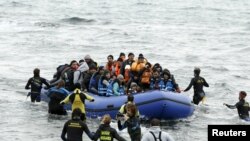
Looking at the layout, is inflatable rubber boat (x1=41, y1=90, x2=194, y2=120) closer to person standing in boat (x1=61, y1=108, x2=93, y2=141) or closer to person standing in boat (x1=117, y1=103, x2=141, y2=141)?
person standing in boat (x1=117, y1=103, x2=141, y2=141)

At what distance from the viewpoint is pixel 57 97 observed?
1864 cm

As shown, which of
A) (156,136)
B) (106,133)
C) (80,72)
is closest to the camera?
(156,136)

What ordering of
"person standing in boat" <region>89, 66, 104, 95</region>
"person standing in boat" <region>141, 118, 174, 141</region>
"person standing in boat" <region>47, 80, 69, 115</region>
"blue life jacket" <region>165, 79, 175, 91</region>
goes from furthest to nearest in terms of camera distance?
1. "blue life jacket" <region>165, 79, 175, 91</region>
2. "person standing in boat" <region>89, 66, 104, 95</region>
3. "person standing in boat" <region>47, 80, 69, 115</region>
4. "person standing in boat" <region>141, 118, 174, 141</region>

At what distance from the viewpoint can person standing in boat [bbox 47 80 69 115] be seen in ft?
60.9

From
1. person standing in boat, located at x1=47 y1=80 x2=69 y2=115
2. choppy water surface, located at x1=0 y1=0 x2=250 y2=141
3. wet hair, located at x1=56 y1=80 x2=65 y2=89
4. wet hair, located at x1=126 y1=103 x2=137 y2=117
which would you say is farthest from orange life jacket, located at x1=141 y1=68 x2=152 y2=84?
wet hair, located at x1=126 y1=103 x2=137 y2=117

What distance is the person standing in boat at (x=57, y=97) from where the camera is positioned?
1856 cm

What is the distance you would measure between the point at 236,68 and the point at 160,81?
13882 mm

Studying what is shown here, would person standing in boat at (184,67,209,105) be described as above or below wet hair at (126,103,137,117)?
above

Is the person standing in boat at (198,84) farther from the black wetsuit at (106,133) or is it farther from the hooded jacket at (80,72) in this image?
the black wetsuit at (106,133)

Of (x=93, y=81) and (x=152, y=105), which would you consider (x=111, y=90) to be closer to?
(x=93, y=81)

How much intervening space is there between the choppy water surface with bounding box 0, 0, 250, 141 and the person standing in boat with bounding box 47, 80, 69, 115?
385mm

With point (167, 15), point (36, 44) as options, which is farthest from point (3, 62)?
point (167, 15)

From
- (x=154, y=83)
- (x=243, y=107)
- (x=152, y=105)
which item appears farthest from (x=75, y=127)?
(x=243, y=107)

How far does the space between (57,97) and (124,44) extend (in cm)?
2174
